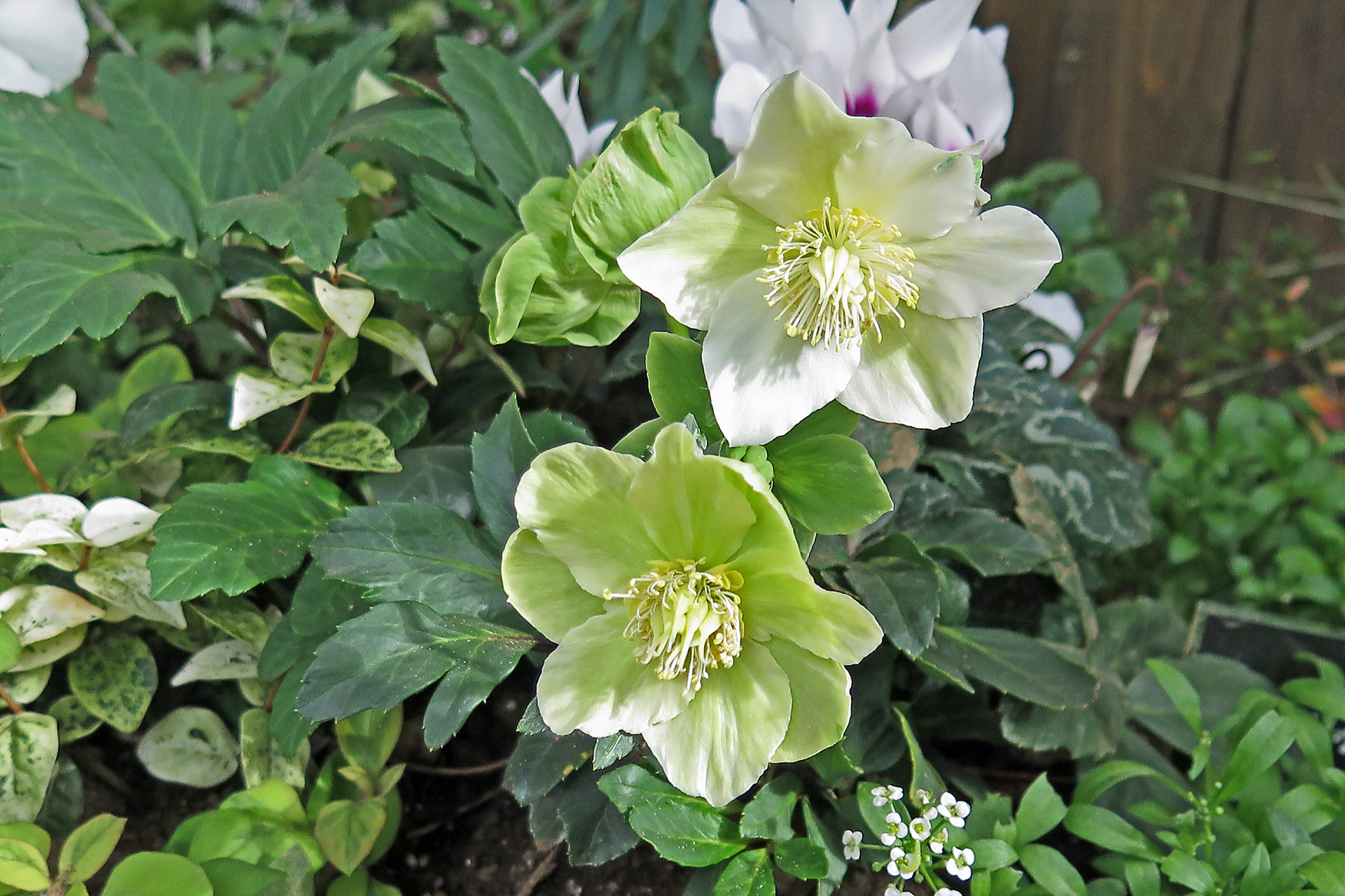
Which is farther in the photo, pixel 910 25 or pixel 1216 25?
pixel 1216 25

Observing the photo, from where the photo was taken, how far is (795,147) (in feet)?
1.84

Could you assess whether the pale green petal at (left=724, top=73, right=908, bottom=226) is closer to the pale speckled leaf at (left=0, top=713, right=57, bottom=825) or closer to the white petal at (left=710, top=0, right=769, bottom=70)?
the white petal at (left=710, top=0, right=769, bottom=70)

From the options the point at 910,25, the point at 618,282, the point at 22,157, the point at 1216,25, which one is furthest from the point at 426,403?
the point at 1216,25

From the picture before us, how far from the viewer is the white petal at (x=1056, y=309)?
3.58ft

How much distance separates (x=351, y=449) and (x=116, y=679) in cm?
28

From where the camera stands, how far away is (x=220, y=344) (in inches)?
40.4

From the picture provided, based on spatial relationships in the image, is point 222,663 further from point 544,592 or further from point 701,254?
point 701,254

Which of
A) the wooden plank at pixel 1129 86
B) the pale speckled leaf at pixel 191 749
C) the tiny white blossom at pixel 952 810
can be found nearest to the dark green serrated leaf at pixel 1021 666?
the tiny white blossom at pixel 952 810

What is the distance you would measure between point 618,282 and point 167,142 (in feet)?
1.73

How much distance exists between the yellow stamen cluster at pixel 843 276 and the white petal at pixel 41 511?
1.98 ft

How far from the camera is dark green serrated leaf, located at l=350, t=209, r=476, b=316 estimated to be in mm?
772

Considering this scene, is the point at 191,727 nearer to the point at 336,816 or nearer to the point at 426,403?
the point at 336,816

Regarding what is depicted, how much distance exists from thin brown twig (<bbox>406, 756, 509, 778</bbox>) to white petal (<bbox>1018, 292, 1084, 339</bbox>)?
753 millimetres

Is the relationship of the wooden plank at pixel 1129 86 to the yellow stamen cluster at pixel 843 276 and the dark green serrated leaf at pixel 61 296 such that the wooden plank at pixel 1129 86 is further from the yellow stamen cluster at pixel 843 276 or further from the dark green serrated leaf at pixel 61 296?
the dark green serrated leaf at pixel 61 296
